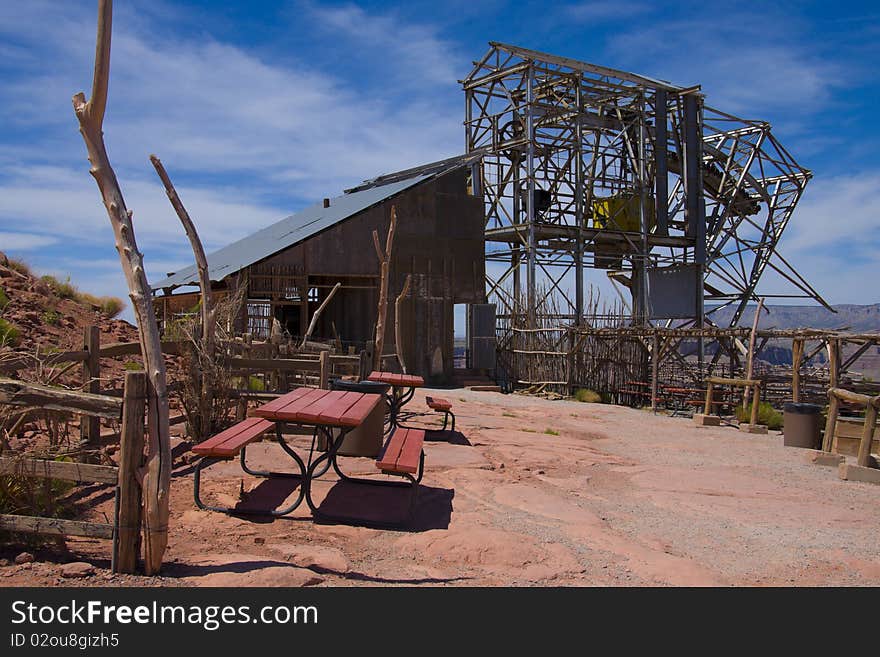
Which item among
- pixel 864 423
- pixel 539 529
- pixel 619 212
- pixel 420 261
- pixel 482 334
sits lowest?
pixel 539 529

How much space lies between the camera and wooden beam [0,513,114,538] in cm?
451

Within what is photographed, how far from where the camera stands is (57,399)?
4.89 meters

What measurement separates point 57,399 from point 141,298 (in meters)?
0.85

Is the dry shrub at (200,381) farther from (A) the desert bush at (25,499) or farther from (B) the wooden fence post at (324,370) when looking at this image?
(A) the desert bush at (25,499)

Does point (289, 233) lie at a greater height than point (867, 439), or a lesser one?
greater

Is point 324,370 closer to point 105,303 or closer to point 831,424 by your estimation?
point 831,424

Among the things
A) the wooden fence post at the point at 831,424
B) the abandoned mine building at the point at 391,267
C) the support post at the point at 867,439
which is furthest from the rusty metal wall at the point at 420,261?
the support post at the point at 867,439

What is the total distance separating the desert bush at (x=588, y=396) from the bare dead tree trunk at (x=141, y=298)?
15834 millimetres

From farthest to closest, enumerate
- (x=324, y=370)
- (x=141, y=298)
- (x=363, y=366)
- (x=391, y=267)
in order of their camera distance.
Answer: (x=391, y=267) → (x=363, y=366) → (x=324, y=370) → (x=141, y=298)

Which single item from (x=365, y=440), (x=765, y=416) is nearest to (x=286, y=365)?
(x=365, y=440)

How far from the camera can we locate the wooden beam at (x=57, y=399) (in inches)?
189

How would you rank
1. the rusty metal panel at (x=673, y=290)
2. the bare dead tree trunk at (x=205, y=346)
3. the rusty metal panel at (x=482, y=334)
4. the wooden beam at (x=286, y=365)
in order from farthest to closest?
the rusty metal panel at (x=673, y=290)
the rusty metal panel at (x=482, y=334)
the wooden beam at (x=286, y=365)
the bare dead tree trunk at (x=205, y=346)

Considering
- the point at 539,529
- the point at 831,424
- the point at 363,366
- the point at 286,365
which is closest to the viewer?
the point at 539,529
